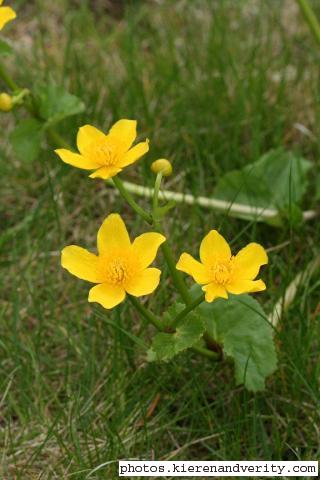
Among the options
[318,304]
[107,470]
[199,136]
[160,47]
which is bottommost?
[107,470]

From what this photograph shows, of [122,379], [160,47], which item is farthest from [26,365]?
[160,47]

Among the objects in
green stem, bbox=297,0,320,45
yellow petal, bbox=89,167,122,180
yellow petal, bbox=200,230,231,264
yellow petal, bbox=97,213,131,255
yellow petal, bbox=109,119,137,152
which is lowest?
yellow petal, bbox=200,230,231,264

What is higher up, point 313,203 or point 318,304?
point 313,203

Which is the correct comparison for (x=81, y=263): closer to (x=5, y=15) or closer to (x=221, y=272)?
(x=221, y=272)

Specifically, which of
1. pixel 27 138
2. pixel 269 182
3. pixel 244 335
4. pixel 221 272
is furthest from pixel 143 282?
pixel 269 182

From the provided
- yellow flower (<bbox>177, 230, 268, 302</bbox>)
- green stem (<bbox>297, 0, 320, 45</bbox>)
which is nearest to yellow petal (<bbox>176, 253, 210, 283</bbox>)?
yellow flower (<bbox>177, 230, 268, 302</bbox>)

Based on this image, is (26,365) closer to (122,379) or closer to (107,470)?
(122,379)

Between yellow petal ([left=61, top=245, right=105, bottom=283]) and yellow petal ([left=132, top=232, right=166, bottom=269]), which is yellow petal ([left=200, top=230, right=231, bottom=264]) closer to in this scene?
yellow petal ([left=132, top=232, right=166, bottom=269])
